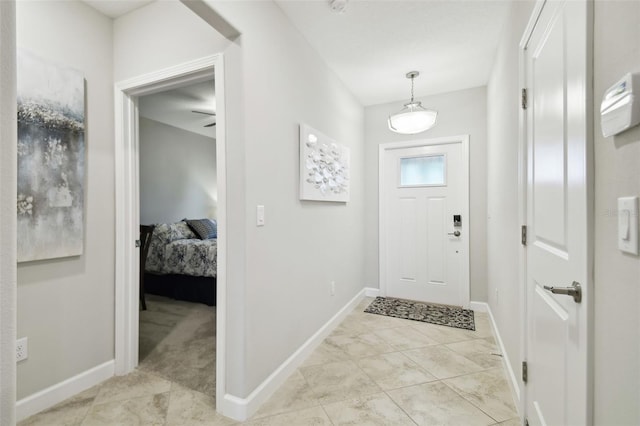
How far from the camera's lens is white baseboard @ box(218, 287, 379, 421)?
1.64 metres

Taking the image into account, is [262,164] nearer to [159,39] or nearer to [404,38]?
[159,39]

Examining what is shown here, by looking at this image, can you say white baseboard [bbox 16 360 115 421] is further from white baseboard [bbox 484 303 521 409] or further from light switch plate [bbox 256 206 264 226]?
white baseboard [bbox 484 303 521 409]

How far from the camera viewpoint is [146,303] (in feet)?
12.2

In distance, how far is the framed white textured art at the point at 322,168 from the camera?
90.5 inches

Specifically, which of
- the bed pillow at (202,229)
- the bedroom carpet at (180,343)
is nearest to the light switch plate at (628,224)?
the bedroom carpet at (180,343)

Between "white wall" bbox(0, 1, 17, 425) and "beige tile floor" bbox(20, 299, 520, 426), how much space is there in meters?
1.30

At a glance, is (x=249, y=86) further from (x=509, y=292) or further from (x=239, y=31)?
(x=509, y=292)

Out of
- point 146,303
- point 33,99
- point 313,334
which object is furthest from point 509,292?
point 146,303

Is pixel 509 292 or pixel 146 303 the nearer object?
pixel 509 292

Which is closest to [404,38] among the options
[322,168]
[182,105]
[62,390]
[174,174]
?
[322,168]

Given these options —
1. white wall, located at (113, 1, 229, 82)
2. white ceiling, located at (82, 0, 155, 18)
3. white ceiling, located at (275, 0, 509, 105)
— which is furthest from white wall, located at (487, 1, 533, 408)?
white ceiling, located at (82, 0, 155, 18)

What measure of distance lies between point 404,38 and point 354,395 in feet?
8.84

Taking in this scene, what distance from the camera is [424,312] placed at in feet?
10.8

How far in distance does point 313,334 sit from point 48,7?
287 centimetres
